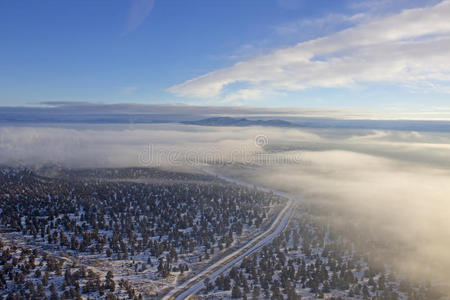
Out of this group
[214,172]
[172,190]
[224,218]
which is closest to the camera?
[224,218]

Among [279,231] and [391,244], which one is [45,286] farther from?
[391,244]

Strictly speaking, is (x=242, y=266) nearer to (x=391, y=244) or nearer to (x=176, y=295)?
(x=176, y=295)

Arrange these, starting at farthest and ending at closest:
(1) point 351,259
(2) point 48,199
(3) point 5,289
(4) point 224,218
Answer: (2) point 48,199 → (4) point 224,218 → (1) point 351,259 → (3) point 5,289

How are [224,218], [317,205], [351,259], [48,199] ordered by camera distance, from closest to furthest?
1. [351,259]
2. [224,218]
3. [48,199]
4. [317,205]

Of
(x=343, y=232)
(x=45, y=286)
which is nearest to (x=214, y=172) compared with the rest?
(x=343, y=232)

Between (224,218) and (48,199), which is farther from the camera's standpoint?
(48,199)

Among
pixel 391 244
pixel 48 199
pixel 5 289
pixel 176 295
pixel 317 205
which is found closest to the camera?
pixel 5 289

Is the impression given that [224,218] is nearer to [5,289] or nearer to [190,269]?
[190,269]

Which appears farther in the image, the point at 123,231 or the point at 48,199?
the point at 48,199

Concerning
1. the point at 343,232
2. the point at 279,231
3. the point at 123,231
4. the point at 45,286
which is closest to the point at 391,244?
the point at 343,232
